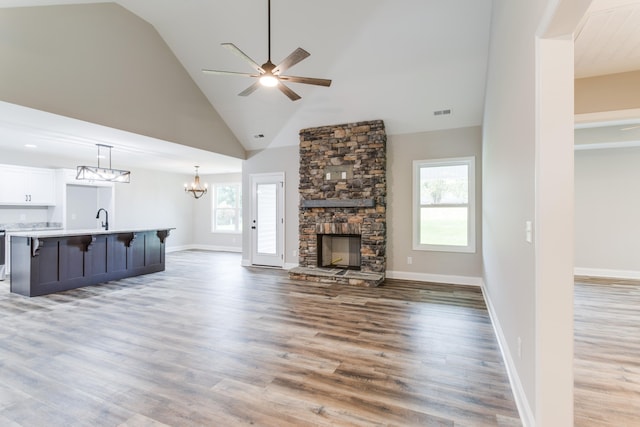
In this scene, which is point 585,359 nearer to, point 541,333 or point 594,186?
point 541,333

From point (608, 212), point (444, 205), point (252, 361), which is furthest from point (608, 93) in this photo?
point (252, 361)

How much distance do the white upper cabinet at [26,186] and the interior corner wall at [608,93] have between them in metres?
10.2

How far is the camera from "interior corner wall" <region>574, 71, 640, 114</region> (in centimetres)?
376

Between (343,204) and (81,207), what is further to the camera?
(81,207)

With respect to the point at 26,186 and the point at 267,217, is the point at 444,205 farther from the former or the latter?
the point at 26,186

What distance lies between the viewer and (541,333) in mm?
1565

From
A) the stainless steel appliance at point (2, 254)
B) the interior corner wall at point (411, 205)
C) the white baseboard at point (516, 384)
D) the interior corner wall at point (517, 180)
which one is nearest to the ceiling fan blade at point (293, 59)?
the interior corner wall at point (517, 180)

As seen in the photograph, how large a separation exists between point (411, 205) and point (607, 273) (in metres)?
4.17

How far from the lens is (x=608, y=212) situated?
614 centimetres

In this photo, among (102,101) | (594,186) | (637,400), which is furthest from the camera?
(594,186)

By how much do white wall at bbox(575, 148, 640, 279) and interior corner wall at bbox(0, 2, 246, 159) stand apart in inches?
311

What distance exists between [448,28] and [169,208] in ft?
30.5

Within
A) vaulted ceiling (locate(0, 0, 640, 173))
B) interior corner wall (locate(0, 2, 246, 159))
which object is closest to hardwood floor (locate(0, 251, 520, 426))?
interior corner wall (locate(0, 2, 246, 159))

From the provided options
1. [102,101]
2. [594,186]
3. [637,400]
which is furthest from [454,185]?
[102,101]
